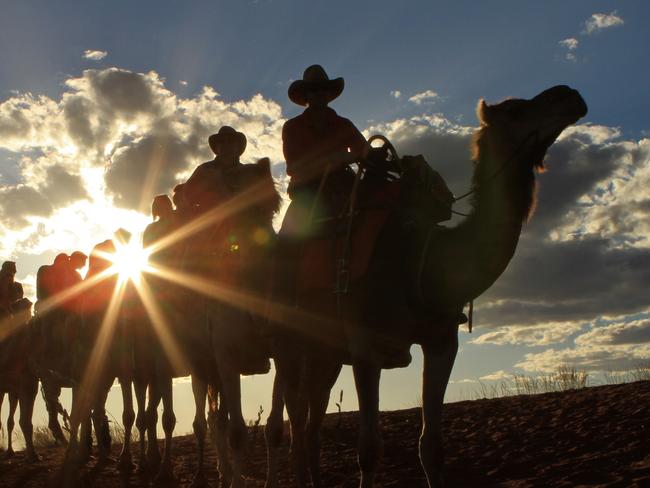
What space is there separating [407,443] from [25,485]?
17.8ft

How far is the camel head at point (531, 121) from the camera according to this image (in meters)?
6.15

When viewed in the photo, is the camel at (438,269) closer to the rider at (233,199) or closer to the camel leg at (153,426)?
the rider at (233,199)

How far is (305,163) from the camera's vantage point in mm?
7773

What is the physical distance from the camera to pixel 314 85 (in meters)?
8.04

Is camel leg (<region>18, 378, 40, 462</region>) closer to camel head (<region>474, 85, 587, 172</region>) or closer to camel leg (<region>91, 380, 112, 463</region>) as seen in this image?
camel leg (<region>91, 380, 112, 463</region>)

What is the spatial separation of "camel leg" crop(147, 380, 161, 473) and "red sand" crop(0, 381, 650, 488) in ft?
1.24

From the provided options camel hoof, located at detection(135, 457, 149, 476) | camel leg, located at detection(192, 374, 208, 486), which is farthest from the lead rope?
camel hoof, located at detection(135, 457, 149, 476)

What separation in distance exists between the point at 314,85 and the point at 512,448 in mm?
5177

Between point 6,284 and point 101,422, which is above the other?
point 6,284

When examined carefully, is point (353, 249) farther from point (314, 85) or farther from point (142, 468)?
point (142, 468)

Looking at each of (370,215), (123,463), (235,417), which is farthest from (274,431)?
(123,463)

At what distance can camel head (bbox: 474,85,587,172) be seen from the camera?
20.2ft

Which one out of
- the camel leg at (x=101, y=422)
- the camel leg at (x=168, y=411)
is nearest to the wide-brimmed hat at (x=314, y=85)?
the camel leg at (x=168, y=411)

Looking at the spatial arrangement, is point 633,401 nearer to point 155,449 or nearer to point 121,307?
point 155,449
